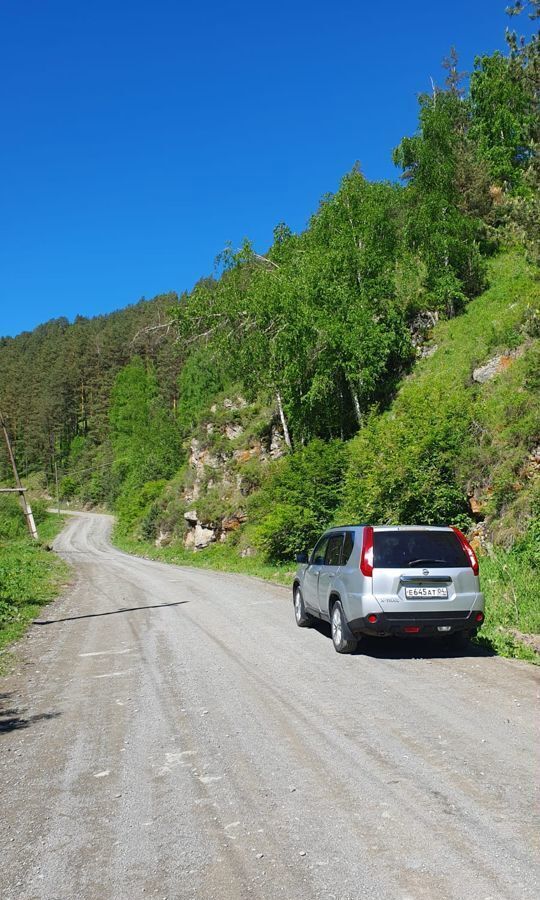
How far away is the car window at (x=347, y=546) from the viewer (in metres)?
8.86

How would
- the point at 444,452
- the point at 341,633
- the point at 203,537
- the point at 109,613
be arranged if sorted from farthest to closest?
1. the point at 203,537
2. the point at 444,452
3. the point at 109,613
4. the point at 341,633

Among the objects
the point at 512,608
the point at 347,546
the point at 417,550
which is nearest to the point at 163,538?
the point at 347,546

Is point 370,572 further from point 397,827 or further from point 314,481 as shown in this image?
point 314,481

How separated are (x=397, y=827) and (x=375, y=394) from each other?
26871 mm

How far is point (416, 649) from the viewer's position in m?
8.82

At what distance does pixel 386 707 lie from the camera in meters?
6.04

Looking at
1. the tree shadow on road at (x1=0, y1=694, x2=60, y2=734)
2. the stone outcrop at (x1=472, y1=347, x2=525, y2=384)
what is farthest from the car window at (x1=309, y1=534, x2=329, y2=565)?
the stone outcrop at (x1=472, y1=347, x2=525, y2=384)

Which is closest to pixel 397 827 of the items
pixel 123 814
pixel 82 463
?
pixel 123 814

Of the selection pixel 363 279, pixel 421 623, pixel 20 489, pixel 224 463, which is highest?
pixel 363 279

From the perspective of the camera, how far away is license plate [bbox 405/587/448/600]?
26.1ft

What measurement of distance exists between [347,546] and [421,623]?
64.0 inches

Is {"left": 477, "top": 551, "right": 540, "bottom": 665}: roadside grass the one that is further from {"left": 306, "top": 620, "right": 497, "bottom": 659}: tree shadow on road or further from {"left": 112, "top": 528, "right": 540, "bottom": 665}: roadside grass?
{"left": 306, "top": 620, "right": 497, "bottom": 659}: tree shadow on road

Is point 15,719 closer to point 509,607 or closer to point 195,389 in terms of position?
point 509,607

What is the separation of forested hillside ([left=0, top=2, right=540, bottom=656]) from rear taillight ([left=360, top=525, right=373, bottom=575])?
265cm
